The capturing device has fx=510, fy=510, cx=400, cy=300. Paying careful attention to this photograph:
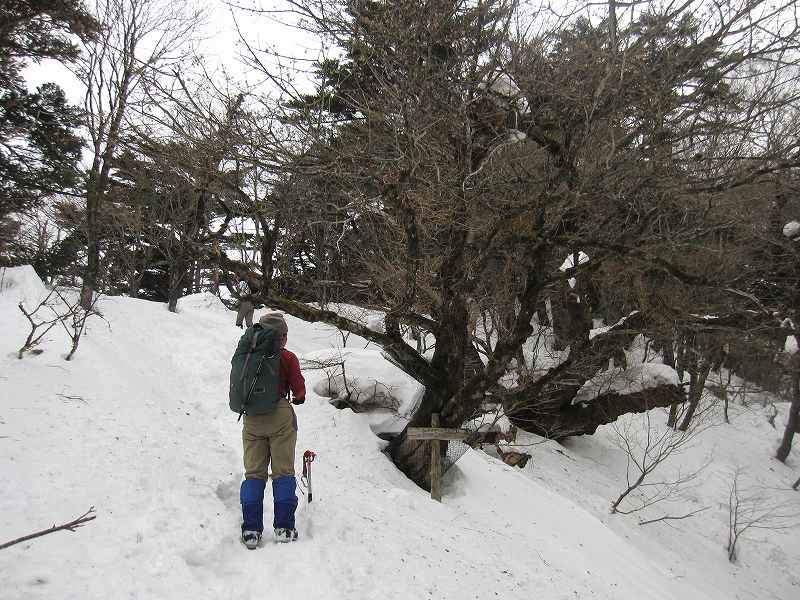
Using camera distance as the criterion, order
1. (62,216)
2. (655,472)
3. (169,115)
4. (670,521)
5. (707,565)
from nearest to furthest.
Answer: (169,115) → (707,565) → (670,521) → (655,472) → (62,216)

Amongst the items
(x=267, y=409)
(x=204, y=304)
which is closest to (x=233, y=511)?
(x=267, y=409)

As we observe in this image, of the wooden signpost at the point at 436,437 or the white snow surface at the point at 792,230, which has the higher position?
the white snow surface at the point at 792,230

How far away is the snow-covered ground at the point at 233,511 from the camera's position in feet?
11.6

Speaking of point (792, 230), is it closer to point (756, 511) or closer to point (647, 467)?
point (647, 467)

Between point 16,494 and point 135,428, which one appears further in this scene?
point 135,428

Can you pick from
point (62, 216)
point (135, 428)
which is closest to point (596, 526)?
point (135, 428)

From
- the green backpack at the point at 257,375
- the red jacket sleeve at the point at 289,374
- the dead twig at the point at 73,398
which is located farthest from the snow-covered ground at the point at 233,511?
the red jacket sleeve at the point at 289,374

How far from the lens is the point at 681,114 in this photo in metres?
5.28

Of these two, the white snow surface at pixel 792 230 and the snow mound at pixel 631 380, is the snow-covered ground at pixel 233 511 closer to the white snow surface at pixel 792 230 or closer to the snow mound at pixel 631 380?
the snow mound at pixel 631 380

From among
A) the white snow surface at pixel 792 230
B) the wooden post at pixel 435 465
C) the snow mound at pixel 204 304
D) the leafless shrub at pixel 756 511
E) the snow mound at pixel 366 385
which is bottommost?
the leafless shrub at pixel 756 511

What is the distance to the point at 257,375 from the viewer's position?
430cm

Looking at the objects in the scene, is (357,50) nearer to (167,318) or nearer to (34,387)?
(34,387)

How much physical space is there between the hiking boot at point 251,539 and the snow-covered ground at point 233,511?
0.07 metres

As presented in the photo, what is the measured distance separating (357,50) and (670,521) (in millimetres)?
11732
